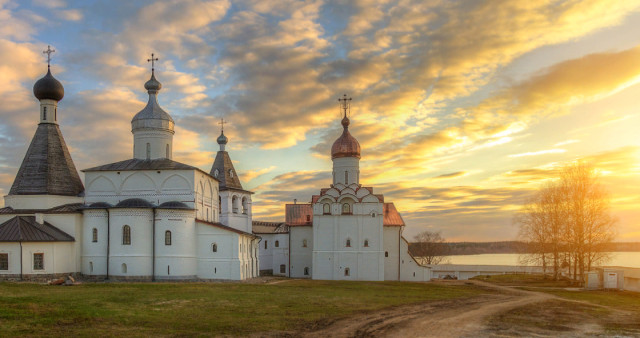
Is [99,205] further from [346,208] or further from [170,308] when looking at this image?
[346,208]

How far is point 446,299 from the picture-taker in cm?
2644

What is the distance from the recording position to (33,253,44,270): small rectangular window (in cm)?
3106

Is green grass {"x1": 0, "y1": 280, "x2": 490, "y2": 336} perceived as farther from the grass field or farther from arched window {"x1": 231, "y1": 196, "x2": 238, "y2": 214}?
arched window {"x1": 231, "y1": 196, "x2": 238, "y2": 214}

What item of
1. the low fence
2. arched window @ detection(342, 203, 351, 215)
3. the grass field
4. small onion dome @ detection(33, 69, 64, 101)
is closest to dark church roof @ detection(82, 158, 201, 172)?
small onion dome @ detection(33, 69, 64, 101)

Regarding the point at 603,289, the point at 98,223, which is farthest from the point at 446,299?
the point at 98,223

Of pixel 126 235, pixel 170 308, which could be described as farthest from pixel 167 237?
pixel 170 308

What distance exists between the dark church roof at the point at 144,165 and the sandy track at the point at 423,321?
1873 cm

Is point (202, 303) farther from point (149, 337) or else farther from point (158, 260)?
point (158, 260)

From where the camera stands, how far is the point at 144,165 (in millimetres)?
35406

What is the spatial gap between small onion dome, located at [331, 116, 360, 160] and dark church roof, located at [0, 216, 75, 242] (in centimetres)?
2175

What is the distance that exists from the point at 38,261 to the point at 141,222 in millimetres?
5957

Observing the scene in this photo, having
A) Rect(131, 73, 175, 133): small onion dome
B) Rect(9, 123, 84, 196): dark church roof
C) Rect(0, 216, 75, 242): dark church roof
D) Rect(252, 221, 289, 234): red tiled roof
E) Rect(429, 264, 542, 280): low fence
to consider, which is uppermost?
Rect(131, 73, 175, 133): small onion dome

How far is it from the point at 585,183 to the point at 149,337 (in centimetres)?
3381

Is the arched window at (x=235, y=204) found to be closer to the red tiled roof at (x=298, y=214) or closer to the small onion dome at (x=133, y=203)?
the red tiled roof at (x=298, y=214)
